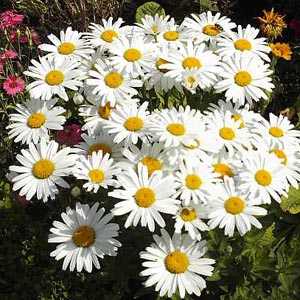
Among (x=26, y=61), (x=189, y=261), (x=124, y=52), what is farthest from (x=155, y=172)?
(x=26, y=61)

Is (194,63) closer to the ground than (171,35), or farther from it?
closer to the ground

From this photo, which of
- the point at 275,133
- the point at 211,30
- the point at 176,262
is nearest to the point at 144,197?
the point at 176,262

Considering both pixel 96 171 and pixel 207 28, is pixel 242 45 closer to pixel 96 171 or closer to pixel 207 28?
pixel 207 28

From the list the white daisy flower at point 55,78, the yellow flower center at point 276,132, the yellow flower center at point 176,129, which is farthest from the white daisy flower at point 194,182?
the white daisy flower at point 55,78

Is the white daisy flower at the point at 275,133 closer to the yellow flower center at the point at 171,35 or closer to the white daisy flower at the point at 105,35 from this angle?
the yellow flower center at the point at 171,35

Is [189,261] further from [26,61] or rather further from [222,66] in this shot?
[26,61]

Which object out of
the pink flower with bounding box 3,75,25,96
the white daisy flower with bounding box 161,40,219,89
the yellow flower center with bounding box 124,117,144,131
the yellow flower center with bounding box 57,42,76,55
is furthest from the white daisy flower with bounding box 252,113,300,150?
the pink flower with bounding box 3,75,25,96
